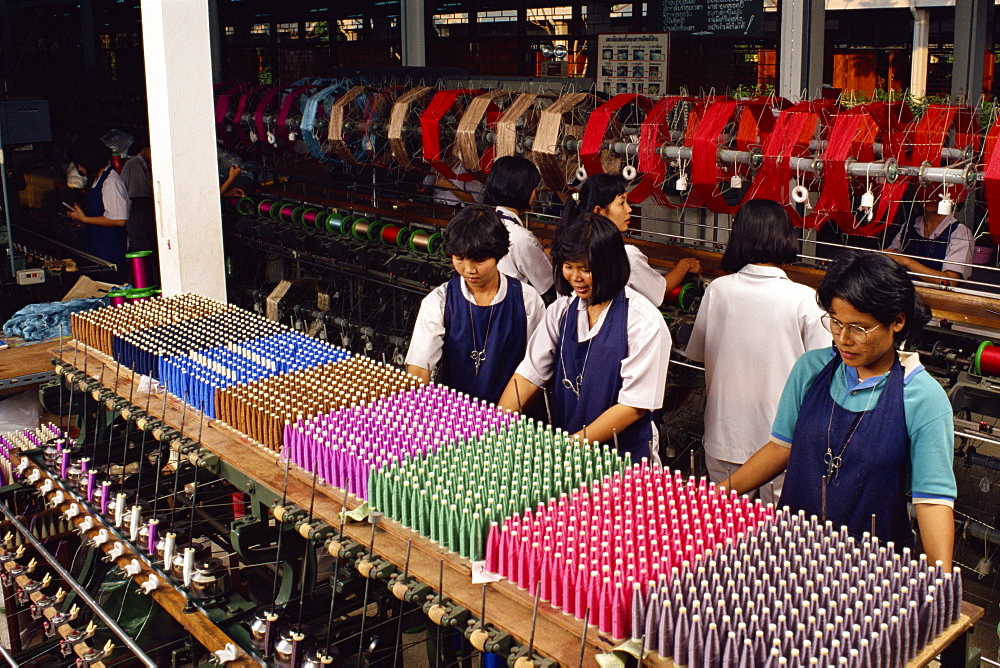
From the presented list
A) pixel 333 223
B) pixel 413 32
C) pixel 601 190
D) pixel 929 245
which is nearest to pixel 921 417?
pixel 601 190

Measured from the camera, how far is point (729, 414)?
3.38 m

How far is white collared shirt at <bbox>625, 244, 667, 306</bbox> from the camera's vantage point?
3.70m

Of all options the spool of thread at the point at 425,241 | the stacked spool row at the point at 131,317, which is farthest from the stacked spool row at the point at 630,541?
the spool of thread at the point at 425,241

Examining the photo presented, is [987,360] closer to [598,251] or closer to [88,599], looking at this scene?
[598,251]

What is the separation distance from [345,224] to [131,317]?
223 centimetres

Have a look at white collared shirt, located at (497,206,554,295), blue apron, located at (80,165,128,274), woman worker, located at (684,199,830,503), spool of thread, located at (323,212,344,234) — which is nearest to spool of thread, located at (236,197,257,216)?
spool of thread, located at (323,212,344,234)

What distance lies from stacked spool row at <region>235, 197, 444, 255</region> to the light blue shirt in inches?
126

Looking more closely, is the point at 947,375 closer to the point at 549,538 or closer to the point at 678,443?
the point at 678,443

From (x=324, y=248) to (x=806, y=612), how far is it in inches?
191

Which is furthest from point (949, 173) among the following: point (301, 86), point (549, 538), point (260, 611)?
point (301, 86)

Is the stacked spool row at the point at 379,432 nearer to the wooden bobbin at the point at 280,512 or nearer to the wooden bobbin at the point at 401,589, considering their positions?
the wooden bobbin at the point at 280,512

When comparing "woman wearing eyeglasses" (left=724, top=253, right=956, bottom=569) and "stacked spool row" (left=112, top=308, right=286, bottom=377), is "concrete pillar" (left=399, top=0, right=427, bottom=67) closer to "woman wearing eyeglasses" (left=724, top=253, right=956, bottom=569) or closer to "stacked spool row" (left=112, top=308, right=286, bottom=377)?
"stacked spool row" (left=112, top=308, right=286, bottom=377)

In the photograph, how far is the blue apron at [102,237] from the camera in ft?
24.4

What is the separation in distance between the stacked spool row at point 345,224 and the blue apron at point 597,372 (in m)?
2.31
